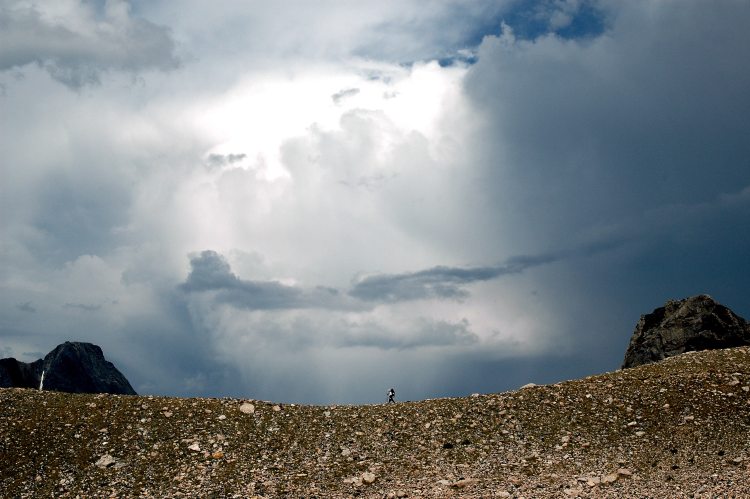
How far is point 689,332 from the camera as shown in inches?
2191

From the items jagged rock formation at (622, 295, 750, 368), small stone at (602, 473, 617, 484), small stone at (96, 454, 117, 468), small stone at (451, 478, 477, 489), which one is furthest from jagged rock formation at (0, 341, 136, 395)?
small stone at (602, 473, 617, 484)

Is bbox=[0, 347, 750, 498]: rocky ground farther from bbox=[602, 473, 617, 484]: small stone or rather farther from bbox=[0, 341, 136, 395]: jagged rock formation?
bbox=[0, 341, 136, 395]: jagged rock formation

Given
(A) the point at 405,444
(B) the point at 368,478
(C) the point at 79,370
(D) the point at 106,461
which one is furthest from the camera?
(C) the point at 79,370

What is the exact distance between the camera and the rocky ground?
29.4m

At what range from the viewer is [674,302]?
58.8 metres

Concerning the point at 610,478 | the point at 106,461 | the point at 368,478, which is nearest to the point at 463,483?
the point at 368,478

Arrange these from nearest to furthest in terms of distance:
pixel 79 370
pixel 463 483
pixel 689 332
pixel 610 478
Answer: pixel 610 478
pixel 463 483
pixel 689 332
pixel 79 370

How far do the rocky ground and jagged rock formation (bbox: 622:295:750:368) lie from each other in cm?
1538

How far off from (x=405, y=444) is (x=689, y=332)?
32.8 m

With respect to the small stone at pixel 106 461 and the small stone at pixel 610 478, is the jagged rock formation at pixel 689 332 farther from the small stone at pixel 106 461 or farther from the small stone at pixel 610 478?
the small stone at pixel 106 461

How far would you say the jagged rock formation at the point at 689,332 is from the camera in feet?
180

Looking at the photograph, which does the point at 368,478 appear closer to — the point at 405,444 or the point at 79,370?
the point at 405,444

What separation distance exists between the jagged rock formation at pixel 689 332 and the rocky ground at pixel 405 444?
15.4 meters

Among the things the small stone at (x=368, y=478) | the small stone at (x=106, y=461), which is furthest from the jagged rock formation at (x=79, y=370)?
the small stone at (x=368, y=478)
